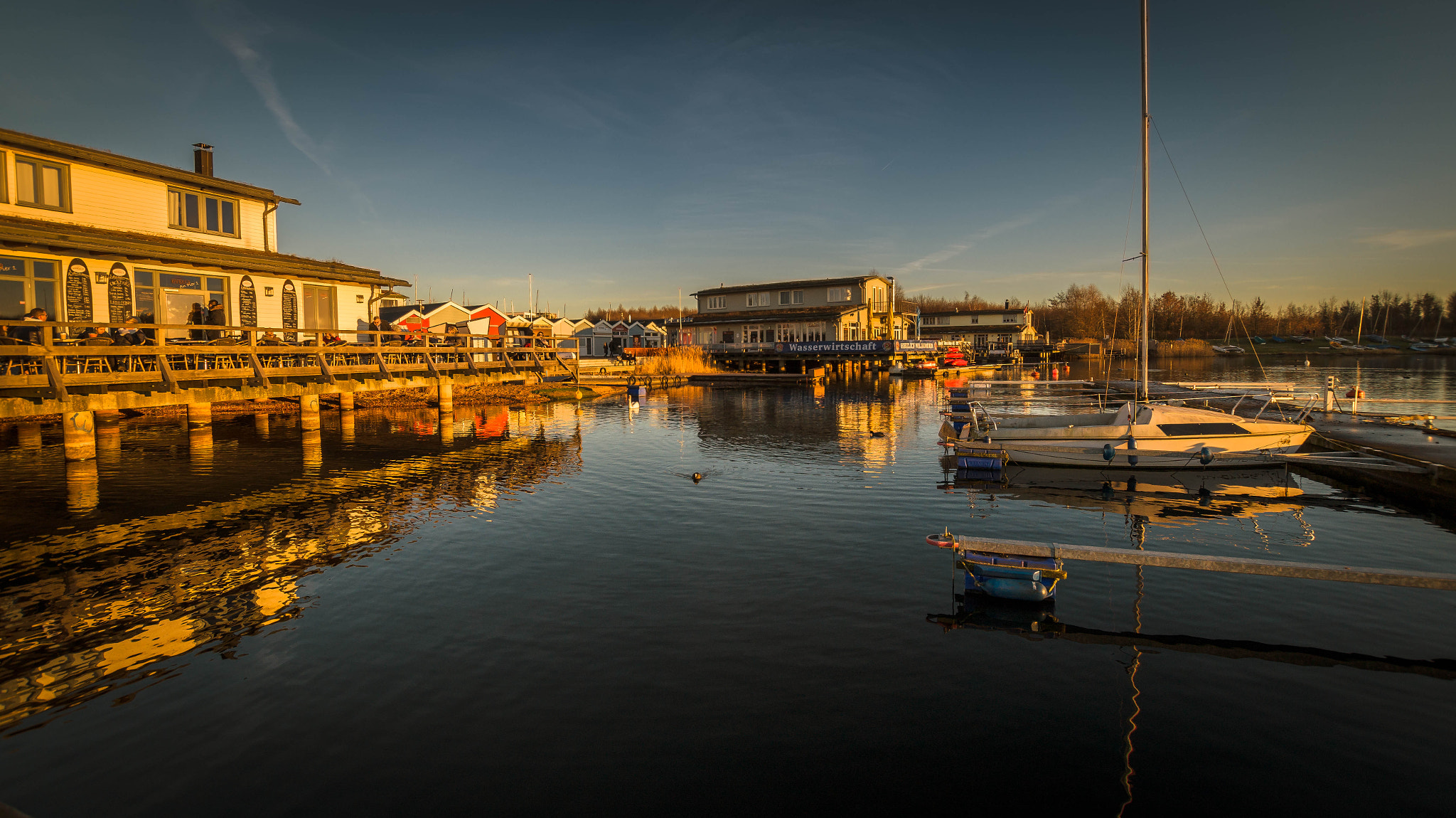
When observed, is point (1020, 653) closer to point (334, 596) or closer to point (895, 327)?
point (334, 596)

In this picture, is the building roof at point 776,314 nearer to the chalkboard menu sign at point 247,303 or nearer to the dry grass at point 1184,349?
the chalkboard menu sign at point 247,303

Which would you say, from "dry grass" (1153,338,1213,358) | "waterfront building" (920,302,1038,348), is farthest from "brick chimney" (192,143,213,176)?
"dry grass" (1153,338,1213,358)

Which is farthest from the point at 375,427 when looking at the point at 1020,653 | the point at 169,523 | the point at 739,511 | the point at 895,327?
the point at 895,327

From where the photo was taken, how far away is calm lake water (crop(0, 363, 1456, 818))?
262 inches

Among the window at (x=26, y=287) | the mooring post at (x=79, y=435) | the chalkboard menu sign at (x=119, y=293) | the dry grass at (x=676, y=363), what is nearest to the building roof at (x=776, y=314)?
the dry grass at (x=676, y=363)

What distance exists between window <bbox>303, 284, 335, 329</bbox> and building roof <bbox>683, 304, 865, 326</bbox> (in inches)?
1986

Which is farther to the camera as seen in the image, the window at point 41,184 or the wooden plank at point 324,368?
the wooden plank at point 324,368

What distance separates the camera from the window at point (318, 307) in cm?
3341

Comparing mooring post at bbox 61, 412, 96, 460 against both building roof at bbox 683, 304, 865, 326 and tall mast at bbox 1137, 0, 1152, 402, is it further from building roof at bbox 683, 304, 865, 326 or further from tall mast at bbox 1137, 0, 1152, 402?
building roof at bbox 683, 304, 865, 326

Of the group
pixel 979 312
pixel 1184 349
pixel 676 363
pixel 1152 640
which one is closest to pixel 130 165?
pixel 1152 640

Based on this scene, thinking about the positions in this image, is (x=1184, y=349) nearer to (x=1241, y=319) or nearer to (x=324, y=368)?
(x=1241, y=319)

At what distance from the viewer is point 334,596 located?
11148 mm

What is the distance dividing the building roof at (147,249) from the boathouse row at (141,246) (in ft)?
0.17

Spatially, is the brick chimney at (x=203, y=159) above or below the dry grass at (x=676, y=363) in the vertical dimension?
above
